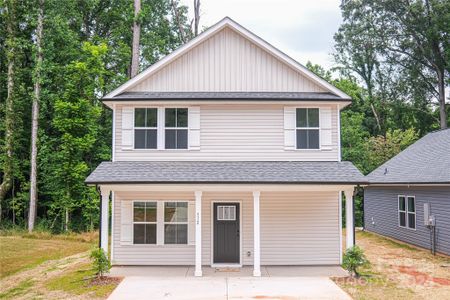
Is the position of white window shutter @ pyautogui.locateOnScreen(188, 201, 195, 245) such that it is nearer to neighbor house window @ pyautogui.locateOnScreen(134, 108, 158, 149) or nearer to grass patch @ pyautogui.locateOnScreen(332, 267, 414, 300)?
neighbor house window @ pyautogui.locateOnScreen(134, 108, 158, 149)

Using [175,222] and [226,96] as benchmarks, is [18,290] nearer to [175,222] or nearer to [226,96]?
[175,222]

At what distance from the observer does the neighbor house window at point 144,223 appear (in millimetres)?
13180

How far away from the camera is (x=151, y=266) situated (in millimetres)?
13062

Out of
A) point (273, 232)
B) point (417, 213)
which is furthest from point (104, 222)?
point (417, 213)

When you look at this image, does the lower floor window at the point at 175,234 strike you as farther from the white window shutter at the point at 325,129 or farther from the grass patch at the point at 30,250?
the white window shutter at the point at 325,129

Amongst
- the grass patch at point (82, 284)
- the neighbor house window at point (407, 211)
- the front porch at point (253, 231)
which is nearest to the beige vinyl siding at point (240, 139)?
the front porch at point (253, 231)

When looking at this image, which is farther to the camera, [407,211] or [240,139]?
[407,211]

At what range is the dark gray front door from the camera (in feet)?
43.1

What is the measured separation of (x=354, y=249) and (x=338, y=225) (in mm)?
1696

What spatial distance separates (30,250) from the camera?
16609 mm

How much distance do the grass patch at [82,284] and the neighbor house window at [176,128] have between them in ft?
14.8

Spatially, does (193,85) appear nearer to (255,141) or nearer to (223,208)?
(255,141)

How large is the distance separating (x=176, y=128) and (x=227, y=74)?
2531 millimetres

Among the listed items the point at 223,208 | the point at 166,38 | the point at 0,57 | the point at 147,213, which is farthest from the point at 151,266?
the point at 166,38
